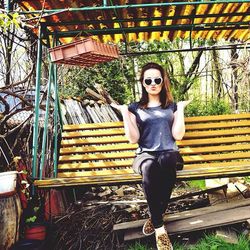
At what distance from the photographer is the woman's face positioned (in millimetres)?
3344

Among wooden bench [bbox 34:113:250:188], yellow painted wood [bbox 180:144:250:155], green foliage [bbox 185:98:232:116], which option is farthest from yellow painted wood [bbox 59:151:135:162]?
green foliage [bbox 185:98:232:116]

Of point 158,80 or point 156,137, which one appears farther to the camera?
point 158,80

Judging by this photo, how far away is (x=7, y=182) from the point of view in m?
3.06

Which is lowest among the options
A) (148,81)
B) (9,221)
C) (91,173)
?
(9,221)

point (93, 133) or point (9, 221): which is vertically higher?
point (93, 133)

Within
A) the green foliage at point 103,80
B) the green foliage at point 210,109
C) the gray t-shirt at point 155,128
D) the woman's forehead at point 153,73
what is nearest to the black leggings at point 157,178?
the gray t-shirt at point 155,128

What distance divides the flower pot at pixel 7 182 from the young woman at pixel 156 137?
1.10 meters

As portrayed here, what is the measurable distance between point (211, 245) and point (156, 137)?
1138mm

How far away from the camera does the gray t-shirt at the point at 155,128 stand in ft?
10.6

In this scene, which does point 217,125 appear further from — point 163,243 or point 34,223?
point 34,223

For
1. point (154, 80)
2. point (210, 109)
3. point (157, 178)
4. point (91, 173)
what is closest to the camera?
point (157, 178)

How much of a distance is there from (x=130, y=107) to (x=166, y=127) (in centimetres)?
44

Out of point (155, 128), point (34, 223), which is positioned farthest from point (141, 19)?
point (34, 223)

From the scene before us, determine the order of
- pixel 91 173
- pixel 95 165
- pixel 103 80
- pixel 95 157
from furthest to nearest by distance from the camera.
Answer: pixel 103 80
pixel 95 157
pixel 95 165
pixel 91 173
